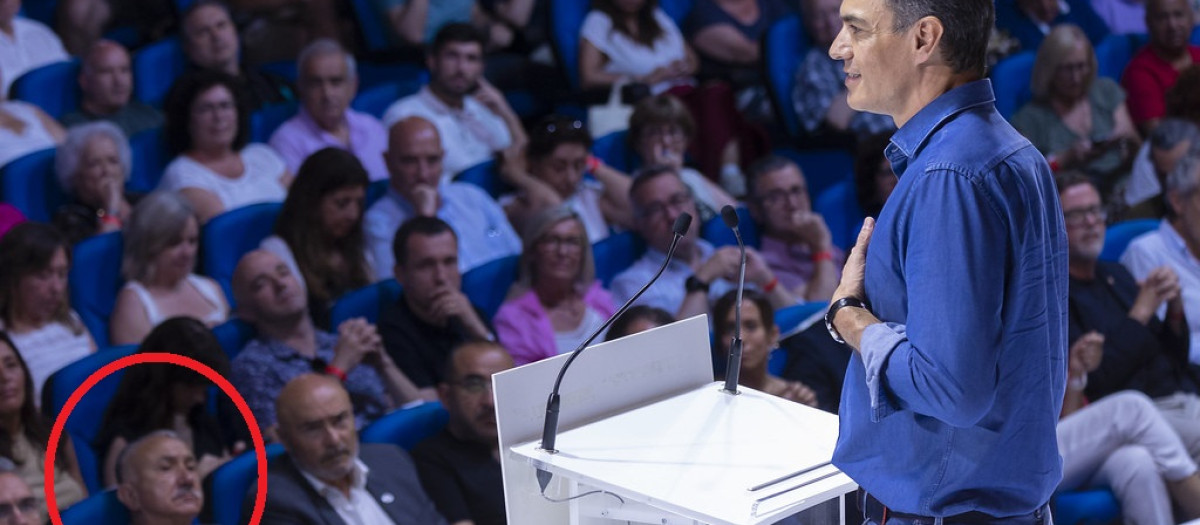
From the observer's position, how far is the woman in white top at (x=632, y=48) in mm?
3877

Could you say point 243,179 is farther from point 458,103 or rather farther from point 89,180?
point 458,103

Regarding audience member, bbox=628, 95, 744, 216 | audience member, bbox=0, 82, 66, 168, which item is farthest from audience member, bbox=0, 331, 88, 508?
audience member, bbox=628, 95, 744, 216

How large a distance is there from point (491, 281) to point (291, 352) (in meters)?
0.60

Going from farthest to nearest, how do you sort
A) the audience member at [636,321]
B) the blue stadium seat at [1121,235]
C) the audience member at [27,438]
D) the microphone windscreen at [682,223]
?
the blue stadium seat at [1121,235] < the audience member at [636,321] < the audience member at [27,438] < the microphone windscreen at [682,223]

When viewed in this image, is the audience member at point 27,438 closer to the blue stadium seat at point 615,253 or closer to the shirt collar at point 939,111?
the blue stadium seat at point 615,253

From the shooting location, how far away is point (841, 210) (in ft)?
13.0

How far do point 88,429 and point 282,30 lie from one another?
49.8 inches

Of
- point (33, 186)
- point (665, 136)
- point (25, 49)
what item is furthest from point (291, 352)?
point (665, 136)

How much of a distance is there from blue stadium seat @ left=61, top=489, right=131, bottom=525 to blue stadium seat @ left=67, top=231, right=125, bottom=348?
41 cm

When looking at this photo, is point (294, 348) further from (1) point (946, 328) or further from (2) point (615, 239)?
(1) point (946, 328)

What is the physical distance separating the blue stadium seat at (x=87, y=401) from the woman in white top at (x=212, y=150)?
0.48 meters

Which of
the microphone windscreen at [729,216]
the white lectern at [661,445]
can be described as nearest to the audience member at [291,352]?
the white lectern at [661,445]

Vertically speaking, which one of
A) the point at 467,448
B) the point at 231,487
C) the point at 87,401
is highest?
the point at 87,401

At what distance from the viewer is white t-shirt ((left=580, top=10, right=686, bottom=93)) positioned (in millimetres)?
3877
